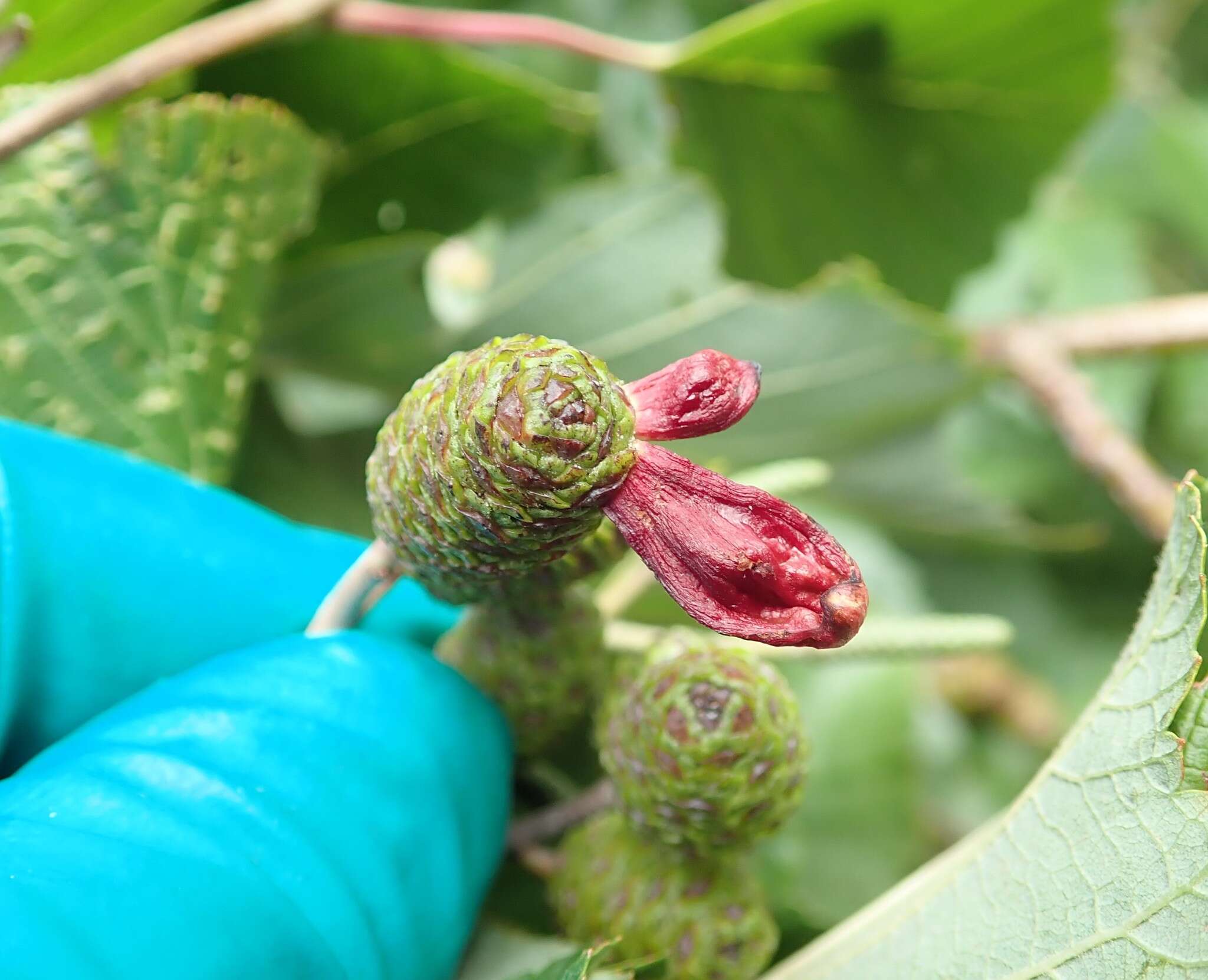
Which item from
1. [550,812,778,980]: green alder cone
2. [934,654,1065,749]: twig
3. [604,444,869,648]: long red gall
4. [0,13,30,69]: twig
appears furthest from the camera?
[934,654,1065,749]: twig

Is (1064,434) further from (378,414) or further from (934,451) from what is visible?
(378,414)

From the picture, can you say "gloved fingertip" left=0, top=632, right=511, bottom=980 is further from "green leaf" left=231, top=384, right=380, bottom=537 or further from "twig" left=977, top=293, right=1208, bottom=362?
"twig" left=977, top=293, right=1208, bottom=362

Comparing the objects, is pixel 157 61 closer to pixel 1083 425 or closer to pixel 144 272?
pixel 144 272

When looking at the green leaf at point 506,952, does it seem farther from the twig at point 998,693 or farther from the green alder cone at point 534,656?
the twig at point 998,693

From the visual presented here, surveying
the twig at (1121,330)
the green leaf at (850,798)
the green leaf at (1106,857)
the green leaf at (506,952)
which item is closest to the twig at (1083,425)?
the twig at (1121,330)

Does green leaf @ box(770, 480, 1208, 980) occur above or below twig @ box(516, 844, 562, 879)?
above

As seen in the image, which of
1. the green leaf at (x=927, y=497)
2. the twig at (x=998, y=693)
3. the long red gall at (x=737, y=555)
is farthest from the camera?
the twig at (x=998, y=693)

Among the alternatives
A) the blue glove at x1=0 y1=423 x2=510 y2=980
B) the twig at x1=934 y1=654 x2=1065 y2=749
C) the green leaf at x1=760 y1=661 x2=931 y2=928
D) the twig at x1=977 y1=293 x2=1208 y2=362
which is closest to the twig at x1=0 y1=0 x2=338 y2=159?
the blue glove at x1=0 y1=423 x2=510 y2=980
